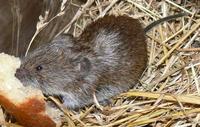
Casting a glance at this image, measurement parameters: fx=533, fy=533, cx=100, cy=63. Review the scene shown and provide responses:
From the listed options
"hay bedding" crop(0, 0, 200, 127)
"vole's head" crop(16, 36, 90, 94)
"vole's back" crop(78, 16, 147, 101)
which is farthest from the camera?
"vole's back" crop(78, 16, 147, 101)

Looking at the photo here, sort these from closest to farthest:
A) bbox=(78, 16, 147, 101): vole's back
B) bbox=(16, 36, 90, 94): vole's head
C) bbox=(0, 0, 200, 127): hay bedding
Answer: bbox=(16, 36, 90, 94): vole's head
bbox=(0, 0, 200, 127): hay bedding
bbox=(78, 16, 147, 101): vole's back

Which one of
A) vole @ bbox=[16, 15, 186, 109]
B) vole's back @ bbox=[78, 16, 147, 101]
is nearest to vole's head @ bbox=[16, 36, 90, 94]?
vole @ bbox=[16, 15, 186, 109]

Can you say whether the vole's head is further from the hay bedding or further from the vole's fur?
the hay bedding

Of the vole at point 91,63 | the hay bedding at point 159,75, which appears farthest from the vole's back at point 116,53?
the hay bedding at point 159,75

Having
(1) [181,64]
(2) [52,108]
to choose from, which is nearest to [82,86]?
(2) [52,108]

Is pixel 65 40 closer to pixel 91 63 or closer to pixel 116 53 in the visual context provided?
pixel 91 63

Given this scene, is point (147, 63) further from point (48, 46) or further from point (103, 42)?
point (48, 46)

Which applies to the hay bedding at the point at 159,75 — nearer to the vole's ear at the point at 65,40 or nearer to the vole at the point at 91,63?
the vole at the point at 91,63
